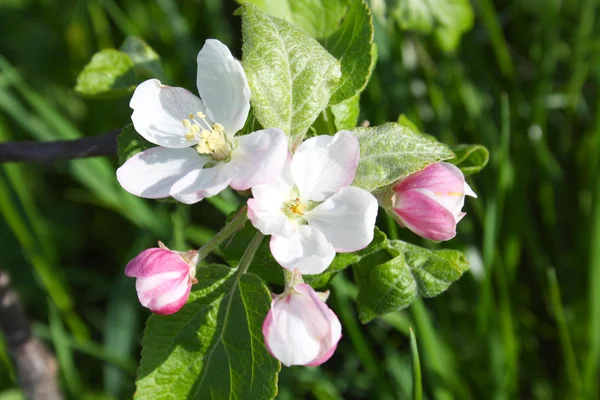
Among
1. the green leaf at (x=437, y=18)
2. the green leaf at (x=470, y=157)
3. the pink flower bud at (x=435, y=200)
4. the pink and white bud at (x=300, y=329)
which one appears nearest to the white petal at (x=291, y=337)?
the pink and white bud at (x=300, y=329)

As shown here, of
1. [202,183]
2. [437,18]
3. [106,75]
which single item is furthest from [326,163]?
[437,18]

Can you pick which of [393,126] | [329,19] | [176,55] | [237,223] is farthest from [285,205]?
[176,55]

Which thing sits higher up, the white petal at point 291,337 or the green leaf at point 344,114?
the green leaf at point 344,114

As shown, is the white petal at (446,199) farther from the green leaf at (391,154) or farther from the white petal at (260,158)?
the white petal at (260,158)

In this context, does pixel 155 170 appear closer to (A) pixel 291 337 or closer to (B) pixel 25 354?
(A) pixel 291 337

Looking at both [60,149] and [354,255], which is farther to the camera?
[60,149]

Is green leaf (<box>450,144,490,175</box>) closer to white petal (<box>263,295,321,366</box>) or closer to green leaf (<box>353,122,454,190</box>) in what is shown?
green leaf (<box>353,122,454,190</box>)

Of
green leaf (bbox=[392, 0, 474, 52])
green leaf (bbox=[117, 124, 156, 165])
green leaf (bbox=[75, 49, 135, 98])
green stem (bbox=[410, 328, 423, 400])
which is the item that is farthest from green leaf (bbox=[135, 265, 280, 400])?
green leaf (bbox=[392, 0, 474, 52])

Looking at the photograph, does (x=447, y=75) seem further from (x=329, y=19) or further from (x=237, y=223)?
(x=237, y=223)
